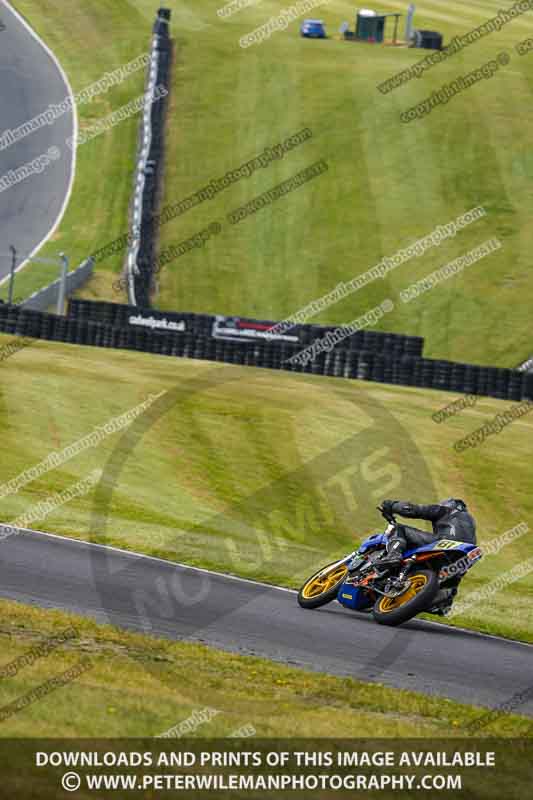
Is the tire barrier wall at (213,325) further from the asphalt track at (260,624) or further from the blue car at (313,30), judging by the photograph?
the blue car at (313,30)

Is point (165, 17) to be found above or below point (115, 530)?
above

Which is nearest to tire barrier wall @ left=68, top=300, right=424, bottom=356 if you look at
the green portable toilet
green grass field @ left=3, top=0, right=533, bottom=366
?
green grass field @ left=3, top=0, right=533, bottom=366

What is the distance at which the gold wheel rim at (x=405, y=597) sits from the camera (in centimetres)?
1304

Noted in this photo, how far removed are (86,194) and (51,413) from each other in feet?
92.4

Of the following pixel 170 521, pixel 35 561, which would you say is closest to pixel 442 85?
pixel 170 521

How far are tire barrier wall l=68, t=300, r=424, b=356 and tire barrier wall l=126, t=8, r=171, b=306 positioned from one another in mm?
6260

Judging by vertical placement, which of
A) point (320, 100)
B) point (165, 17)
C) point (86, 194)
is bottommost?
point (86, 194)

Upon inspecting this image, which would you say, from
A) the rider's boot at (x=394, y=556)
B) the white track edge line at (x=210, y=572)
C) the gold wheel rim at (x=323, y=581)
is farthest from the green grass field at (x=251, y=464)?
the rider's boot at (x=394, y=556)

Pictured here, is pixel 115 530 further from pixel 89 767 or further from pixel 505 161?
pixel 505 161

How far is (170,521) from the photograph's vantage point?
1894cm

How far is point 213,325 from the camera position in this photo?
35125mm

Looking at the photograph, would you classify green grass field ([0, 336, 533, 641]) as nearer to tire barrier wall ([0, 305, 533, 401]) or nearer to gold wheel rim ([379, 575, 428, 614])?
tire barrier wall ([0, 305, 533, 401])

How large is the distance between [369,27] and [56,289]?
112ft

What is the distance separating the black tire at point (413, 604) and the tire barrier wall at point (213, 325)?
67.1 feet
